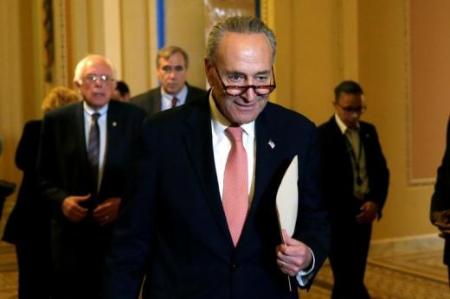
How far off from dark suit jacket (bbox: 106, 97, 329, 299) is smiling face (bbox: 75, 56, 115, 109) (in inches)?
79.2

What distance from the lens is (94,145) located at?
4098 millimetres

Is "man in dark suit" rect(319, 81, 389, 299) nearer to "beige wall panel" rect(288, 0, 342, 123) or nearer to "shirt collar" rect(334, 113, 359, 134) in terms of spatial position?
"shirt collar" rect(334, 113, 359, 134)

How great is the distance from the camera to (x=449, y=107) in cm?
808

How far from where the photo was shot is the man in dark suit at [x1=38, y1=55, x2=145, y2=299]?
13.3 feet

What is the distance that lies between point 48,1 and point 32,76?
1.18 meters

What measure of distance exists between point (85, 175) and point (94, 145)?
16 cm

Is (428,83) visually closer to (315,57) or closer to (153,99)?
(315,57)

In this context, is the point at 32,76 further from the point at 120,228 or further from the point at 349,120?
the point at 120,228

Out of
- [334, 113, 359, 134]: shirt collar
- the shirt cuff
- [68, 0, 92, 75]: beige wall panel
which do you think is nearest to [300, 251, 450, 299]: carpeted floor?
[334, 113, 359, 134]: shirt collar

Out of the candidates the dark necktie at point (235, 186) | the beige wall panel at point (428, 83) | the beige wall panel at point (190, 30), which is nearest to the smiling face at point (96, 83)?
the dark necktie at point (235, 186)

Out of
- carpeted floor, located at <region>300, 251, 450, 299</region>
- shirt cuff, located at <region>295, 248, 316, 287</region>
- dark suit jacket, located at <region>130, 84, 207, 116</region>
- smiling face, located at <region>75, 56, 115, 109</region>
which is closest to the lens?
shirt cuff, located at <region>295, 248, 316, 287</region>

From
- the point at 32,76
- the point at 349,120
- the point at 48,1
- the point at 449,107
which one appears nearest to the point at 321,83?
the point at 449,107

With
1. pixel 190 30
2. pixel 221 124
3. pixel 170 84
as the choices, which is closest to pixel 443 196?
pixel 221 124

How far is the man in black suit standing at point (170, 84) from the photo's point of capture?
5.57 m
